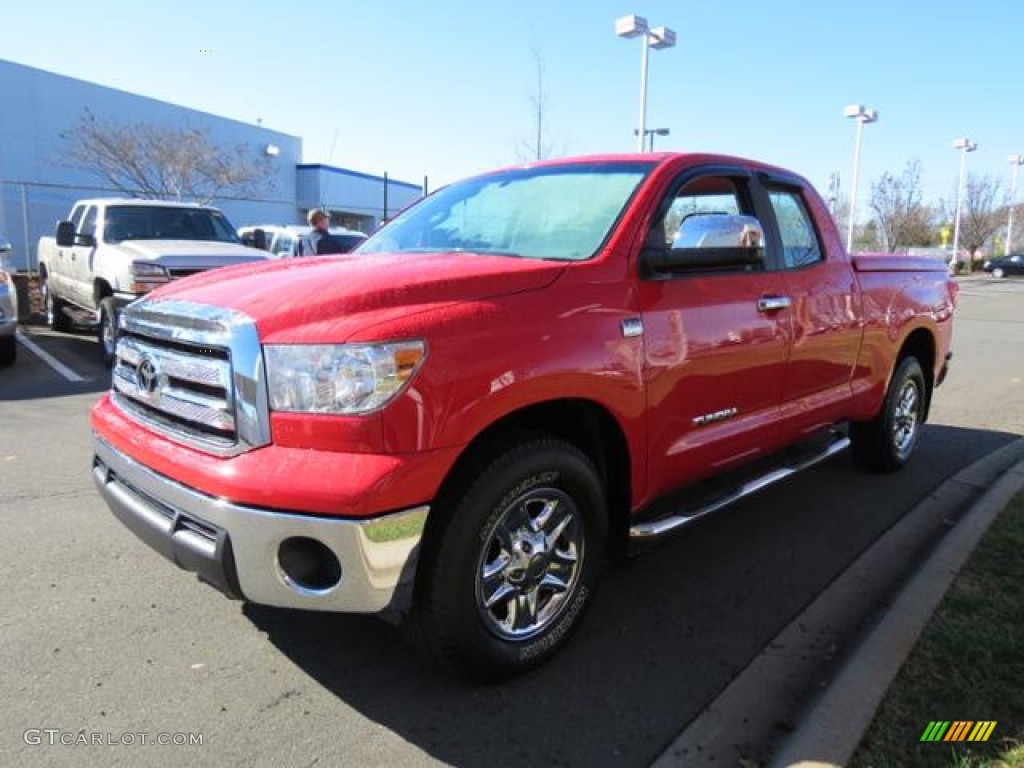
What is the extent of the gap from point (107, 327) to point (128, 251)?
0.94m

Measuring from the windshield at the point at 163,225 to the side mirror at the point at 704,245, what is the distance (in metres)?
8.36

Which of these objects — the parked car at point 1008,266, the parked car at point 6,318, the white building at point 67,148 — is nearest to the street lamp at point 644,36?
the white building at point 67,148

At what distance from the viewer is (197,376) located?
2711 millimetres

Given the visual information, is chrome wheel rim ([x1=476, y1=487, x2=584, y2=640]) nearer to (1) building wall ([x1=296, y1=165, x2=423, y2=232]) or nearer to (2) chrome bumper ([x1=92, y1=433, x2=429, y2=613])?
(2) chrome bumper ([x1=92, y1=433, x2=429, y2=613])

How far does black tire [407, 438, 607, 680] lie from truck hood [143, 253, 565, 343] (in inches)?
23.1

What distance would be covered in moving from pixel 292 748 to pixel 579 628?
123cm

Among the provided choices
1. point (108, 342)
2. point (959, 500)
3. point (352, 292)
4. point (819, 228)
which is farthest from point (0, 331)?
point (959, 500)

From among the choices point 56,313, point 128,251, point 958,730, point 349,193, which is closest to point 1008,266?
point 349,193

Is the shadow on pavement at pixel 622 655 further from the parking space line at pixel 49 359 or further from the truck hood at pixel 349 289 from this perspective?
the parking space line at pixel 49 359

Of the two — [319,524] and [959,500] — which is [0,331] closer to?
[319,524]

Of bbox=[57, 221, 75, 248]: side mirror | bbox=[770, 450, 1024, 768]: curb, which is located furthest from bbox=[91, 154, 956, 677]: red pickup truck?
bbox=[57, 221, 75, 248]: side mirror

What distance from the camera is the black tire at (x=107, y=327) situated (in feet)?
29.4

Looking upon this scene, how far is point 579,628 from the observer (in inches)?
129

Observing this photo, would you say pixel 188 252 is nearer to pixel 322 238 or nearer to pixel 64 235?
pixel 64 235
